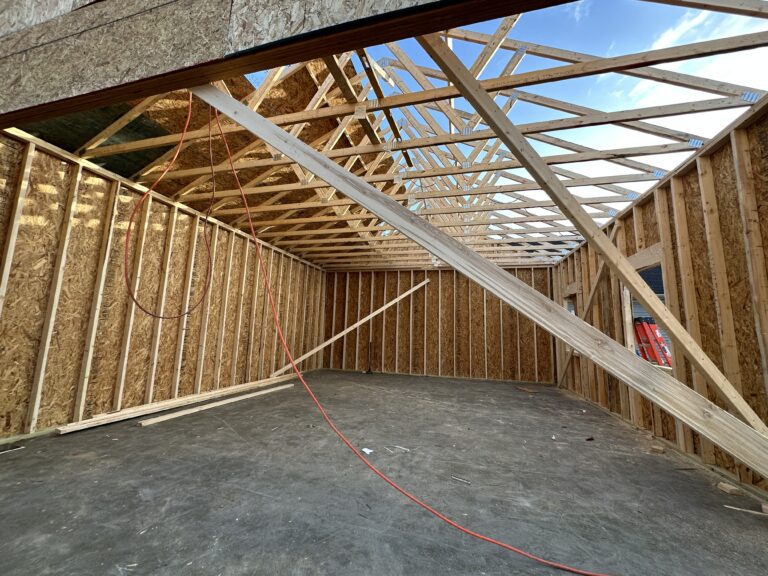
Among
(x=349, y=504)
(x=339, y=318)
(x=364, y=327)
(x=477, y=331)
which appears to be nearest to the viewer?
(x=349, y=504)

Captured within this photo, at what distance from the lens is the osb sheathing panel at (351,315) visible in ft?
A: 35.4

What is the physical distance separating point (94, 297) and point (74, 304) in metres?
0.24

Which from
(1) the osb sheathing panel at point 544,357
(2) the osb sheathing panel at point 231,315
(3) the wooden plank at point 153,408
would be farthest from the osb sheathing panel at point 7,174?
(1) the osb sheathing panel at point 544,357

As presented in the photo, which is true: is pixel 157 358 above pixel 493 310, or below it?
below

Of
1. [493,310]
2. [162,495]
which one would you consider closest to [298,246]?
[493,310]

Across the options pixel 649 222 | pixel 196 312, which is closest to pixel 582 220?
pixel 649 222

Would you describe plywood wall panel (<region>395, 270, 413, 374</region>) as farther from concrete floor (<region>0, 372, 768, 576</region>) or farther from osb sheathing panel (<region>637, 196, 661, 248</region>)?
osb sheathing panel (<region>637, 196, 661, 248</region>)

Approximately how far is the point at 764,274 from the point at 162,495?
529cm

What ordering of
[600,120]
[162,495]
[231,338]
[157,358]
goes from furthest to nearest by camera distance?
[231,338] → [157,358] → [600,120] → [162,495]

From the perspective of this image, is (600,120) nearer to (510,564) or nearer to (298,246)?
(510,564)

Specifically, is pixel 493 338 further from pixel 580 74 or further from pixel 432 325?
pixel 580 74

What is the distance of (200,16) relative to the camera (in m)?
1.67

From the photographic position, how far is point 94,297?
4.42m

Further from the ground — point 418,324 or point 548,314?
point 418,324
